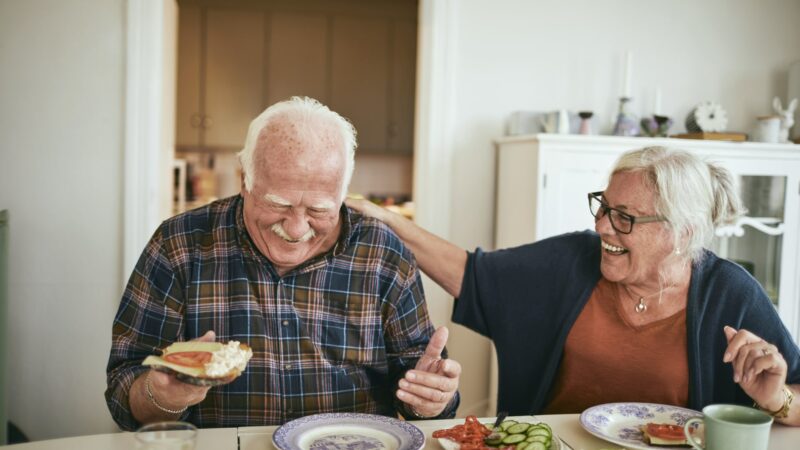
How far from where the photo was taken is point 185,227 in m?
1.76

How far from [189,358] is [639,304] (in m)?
1.15

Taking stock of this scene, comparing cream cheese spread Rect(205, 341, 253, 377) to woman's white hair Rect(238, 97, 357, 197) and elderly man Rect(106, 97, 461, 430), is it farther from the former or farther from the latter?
woman's white hair Rect(238, 97, 357, 197)

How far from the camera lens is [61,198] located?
119 inches

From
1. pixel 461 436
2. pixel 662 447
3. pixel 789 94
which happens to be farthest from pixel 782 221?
pixel 461 436

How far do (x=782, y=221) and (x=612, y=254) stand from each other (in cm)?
184

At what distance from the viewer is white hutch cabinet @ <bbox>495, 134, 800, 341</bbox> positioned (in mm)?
3088

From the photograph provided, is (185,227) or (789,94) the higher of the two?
(789,94)

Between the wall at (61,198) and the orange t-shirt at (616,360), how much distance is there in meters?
1.97

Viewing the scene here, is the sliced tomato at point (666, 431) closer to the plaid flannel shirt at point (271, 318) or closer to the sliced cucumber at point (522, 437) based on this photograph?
the sliced cucumber at point (522, 437)

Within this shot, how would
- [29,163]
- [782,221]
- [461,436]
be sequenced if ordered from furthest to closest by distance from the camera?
[782,221] → [29,163] → [461,436]

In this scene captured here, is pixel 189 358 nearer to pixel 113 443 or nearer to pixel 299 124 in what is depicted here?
pixel 113 443

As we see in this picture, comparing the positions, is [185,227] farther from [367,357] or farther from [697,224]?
[697,224]

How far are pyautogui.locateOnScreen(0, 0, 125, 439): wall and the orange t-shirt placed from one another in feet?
6.47

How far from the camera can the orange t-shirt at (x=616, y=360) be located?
1.83 m
